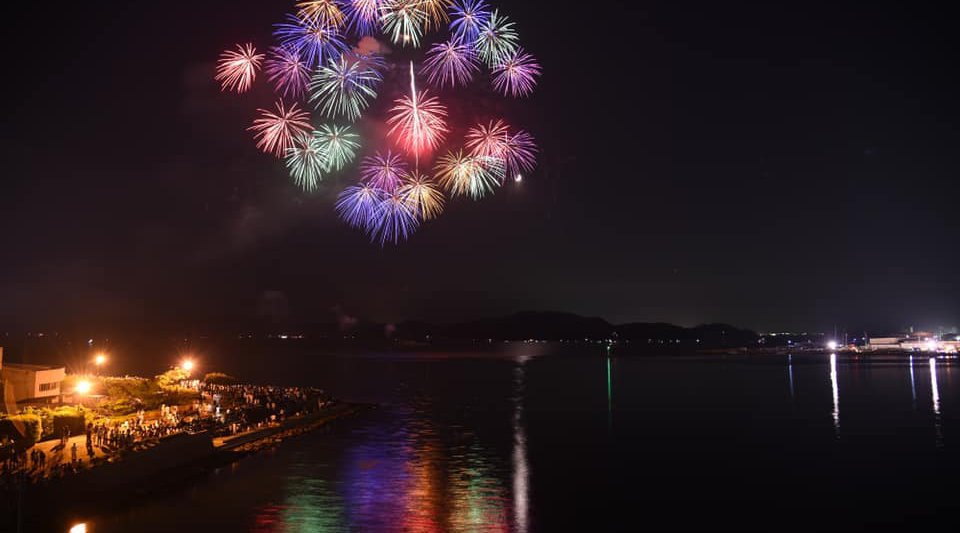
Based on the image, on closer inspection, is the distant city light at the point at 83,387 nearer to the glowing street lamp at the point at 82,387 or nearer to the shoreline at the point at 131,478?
the glowing street lamp at the point at 82,387

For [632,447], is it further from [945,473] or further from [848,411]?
[848,411]

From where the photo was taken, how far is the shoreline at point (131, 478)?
2220 cm

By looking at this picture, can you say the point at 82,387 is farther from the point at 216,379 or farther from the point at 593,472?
the point at 593,472

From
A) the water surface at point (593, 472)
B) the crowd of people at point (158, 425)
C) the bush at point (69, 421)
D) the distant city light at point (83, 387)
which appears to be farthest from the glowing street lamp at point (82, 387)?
the water surface at point (593, 472)

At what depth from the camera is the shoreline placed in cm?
2220

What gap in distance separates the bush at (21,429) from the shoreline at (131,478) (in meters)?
5.13

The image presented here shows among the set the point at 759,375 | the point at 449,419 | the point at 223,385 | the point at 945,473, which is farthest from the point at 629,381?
the point at 945,473

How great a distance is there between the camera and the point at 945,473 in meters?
37.2

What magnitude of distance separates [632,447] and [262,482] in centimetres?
2460

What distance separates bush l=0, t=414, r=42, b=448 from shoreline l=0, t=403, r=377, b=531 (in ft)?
16.8

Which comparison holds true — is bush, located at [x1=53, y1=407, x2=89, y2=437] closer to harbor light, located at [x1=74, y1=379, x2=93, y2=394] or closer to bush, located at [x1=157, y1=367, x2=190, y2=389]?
harbor light, located at [x1=74, y1=379, x2=93, y2=394]

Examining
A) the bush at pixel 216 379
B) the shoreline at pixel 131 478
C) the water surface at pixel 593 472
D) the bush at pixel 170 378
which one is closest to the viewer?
the shoreline at pixel 131 478

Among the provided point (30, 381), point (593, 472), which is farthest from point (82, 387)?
point (593, 472)

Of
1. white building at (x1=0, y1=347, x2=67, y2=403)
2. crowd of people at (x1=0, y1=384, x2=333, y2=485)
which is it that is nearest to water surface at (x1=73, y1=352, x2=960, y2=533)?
crowd of people at (x1=0, y1=384, x2=333, y2=485)
